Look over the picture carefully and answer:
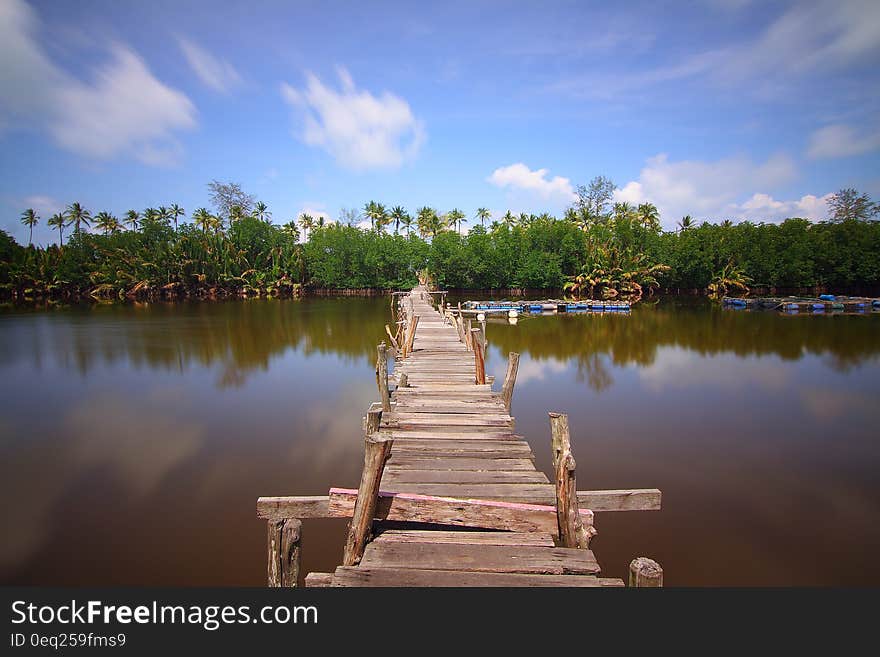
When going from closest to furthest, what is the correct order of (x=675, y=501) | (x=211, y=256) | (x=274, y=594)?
1. (x=274, y=594)
2. (x=675, y=501)
3. (x=211, y=256)

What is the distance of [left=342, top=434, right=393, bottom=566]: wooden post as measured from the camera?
4023 millimetres

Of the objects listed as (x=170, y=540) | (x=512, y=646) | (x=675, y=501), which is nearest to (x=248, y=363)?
(x=170, y=540)

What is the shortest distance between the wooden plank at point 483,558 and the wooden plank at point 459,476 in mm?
961

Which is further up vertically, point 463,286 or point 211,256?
point 211,256

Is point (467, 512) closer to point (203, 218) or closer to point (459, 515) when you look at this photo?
point (459, 515)

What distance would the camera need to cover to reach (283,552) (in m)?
3.77

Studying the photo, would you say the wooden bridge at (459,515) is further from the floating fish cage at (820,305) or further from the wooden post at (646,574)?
the floating fish cage at (820,305)

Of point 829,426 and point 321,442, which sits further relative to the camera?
point 829,426

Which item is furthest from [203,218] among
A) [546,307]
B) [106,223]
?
[546,307]

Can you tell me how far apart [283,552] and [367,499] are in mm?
781

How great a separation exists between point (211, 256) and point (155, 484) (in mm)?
53617

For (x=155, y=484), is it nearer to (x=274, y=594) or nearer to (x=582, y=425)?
(x=274, y=594)

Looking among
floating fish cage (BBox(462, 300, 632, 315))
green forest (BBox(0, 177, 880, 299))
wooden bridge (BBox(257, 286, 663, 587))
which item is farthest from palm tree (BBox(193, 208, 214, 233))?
wooden bridge (BBox(257, 286, 663, 587))

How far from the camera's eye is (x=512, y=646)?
10.3 feet
